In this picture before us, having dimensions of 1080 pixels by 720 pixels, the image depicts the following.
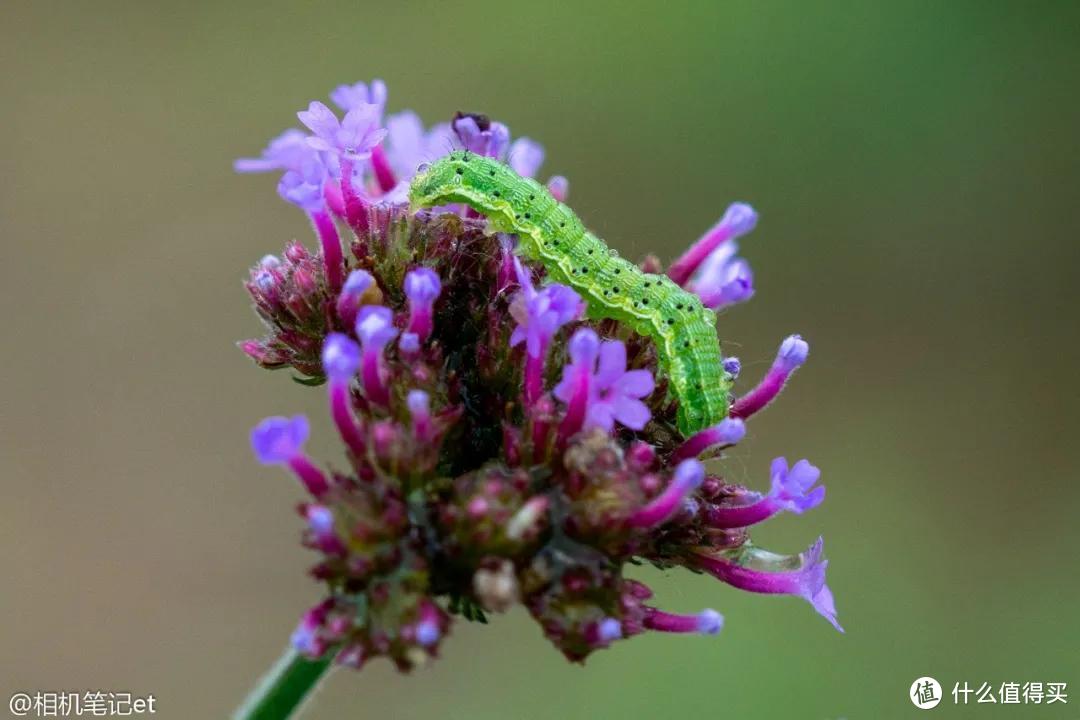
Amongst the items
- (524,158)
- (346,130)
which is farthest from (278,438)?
(524,158)

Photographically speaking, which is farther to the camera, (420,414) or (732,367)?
(732,367)

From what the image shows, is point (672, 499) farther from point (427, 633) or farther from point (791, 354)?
point (791, 354)

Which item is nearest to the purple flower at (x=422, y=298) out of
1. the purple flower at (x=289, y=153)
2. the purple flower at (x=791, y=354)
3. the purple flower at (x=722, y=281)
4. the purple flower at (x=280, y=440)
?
the purple flower at (x=280, y=440)

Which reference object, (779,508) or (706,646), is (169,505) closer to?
(706,646)

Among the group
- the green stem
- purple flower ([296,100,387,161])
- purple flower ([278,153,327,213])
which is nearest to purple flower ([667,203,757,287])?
purple flower ([296,100,387,161])

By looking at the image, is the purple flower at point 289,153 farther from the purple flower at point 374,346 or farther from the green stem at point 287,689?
the green stem at point 287,689

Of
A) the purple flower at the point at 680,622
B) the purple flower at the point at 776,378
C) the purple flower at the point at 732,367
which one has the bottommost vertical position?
the purple flower at the point at 680,622
